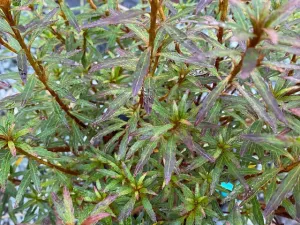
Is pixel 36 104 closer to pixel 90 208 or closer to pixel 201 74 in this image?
pixel 90 208

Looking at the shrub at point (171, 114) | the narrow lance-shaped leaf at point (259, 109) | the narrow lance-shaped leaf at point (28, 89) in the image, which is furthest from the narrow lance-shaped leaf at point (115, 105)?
the narrow lance-shaped leaf at point (259, 109)

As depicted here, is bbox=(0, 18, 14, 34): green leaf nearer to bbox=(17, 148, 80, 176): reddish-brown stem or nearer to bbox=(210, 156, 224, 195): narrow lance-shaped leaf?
bbox=(17, 148, 80, 176): reddish-brown stem

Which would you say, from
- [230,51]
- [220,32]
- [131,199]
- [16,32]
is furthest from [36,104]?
[230,51]

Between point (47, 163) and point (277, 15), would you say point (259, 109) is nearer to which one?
point (277, 15)

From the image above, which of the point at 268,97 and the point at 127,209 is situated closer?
the point at 268,97

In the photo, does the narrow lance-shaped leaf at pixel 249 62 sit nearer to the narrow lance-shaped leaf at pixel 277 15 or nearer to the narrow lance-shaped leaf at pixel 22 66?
the narrow lance-shaped leaf at pixel 277 15

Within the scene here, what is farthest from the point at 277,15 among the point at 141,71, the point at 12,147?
the point at 12,147
